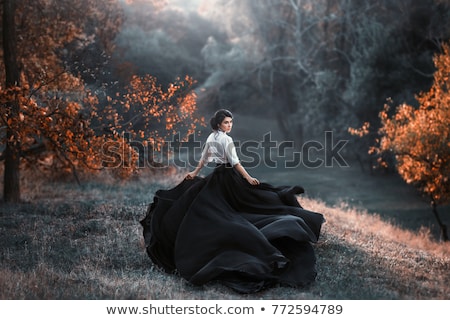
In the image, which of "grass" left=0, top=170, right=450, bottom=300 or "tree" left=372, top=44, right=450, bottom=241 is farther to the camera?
"tree" left=372, top=44, right=450, bottom=241

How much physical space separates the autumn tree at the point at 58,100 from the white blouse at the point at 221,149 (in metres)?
4.14

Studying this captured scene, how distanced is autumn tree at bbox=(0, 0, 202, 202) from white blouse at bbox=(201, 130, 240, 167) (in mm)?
4138

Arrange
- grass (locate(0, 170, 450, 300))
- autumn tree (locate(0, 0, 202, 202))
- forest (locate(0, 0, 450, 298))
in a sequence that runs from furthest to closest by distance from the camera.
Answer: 1. forest (locate(0, 0, 450, 298))
2. autumn tree (locate(0, 0, 202, 202))
3. grass (locate(0, 170, 450, 300))

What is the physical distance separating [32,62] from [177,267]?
938 cm

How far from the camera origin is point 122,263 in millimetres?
8219

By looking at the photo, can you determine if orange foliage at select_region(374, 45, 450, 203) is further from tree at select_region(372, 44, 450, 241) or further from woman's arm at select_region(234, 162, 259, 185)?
woman's arm at select_region(234, 162, 259, 185)

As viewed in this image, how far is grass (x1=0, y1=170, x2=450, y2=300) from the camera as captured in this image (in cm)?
684

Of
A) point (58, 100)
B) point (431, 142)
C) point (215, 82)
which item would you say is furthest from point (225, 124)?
point (215, 82)

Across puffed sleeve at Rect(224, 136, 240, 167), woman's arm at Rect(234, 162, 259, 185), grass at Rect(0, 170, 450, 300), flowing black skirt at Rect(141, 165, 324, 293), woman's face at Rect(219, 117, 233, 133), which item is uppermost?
woman's face at Rect(219, 117, 233, 133)

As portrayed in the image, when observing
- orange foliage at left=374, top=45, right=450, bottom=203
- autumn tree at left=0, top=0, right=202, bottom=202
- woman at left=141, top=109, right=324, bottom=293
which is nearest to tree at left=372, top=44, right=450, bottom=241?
orange foliage at left=374, top=45, right=450, bottom=203

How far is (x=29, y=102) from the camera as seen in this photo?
1070cm

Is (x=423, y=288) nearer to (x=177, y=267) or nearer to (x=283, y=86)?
(x=177, y=267)

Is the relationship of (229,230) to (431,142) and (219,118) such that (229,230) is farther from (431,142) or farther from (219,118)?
(431,142)

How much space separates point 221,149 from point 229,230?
46.2 inches
